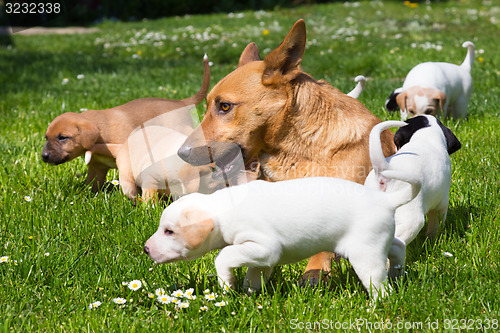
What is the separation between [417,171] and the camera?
2.89 meters

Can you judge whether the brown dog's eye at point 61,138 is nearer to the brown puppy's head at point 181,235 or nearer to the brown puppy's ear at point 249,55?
the brown puppy's ear at point 249,55

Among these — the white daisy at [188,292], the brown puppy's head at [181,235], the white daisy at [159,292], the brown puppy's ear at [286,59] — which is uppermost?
the brown puppy's ear at [286,59]

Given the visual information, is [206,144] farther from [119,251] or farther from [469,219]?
[469,219]

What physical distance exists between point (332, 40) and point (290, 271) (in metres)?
9.38

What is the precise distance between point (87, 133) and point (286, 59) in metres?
1.80

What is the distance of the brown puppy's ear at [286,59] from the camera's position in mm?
3109

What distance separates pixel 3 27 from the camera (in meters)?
14.3

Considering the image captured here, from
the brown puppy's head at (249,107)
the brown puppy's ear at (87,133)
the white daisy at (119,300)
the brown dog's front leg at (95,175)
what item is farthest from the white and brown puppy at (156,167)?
the white daisy at (119,300)

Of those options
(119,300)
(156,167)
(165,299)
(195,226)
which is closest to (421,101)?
(156,167)

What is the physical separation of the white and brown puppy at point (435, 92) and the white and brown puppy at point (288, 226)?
3.16m

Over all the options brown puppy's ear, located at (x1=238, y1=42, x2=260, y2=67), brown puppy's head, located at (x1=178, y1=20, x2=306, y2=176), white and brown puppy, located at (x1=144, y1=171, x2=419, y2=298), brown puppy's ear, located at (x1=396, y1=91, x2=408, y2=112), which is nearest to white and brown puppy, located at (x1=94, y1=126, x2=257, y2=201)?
brown puppy's head, located at (x1=178, y1=20, x2=306, y2=176)

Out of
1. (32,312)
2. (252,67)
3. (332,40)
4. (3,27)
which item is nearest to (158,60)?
(332,40)

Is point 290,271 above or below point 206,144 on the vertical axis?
below

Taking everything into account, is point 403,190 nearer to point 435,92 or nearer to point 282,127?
point 282,127
